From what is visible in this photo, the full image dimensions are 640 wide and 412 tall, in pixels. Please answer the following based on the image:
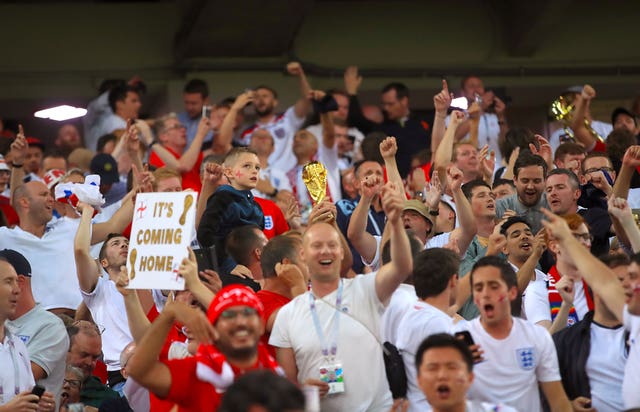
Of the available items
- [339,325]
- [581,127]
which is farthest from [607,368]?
[581,127]

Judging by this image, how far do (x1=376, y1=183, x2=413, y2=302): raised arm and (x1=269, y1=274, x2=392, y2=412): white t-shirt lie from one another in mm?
166

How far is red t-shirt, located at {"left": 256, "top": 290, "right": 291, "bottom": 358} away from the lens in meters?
7.37

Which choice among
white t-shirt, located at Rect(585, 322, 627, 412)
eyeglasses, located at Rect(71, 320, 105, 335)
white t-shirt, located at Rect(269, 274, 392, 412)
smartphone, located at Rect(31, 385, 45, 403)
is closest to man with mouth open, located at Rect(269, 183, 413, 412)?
white t-shirt, located at Rect(269, 274, 392, 412)

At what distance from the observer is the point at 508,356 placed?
6.97 meters

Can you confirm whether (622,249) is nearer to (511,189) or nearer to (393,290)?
(511,189)

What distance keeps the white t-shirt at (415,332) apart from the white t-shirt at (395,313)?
4.6 inches

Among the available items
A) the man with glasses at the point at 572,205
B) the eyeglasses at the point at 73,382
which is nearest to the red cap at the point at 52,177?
the eyeglasses at the point at 73,382

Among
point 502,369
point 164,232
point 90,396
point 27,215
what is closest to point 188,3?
point 27,215

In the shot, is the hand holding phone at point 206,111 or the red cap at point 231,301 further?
the hand holding phone at point 206,111

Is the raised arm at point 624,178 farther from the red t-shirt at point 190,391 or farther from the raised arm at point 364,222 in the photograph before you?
the red t-shirt at point 190,391

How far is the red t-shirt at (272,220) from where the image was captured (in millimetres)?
9969

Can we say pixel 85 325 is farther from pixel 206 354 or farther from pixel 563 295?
pixel 563 295

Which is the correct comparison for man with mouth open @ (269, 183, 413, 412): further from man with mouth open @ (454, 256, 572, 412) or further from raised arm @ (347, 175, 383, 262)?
raised arm @ (347, 175, 383, 262)

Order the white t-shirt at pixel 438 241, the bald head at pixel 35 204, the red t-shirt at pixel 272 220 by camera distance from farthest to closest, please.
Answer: the bald head at pixel 35 204 → the red t-shirt at pixel 272 220 → the white t-shirt at pixel 438 241
